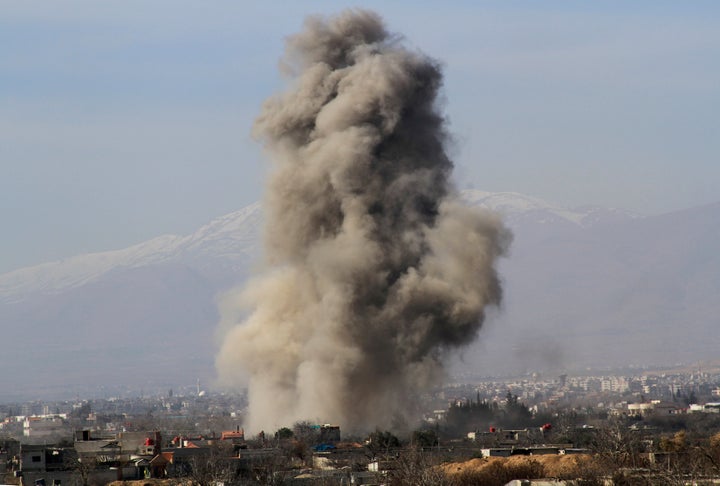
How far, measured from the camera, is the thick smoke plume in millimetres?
64188

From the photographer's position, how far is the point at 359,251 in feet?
211

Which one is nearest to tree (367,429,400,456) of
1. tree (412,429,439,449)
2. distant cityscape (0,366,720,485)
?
distant cityscape (0,366,720,485)

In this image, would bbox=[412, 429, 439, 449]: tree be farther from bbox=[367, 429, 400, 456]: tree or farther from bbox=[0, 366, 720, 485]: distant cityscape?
bbox=[367, 429, 400, 456]: tree

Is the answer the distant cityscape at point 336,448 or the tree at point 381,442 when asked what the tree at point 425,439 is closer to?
the distant cityscape at point 336,448

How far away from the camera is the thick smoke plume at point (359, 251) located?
211 feet

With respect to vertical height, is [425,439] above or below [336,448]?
above

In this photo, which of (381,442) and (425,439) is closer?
(381,442)

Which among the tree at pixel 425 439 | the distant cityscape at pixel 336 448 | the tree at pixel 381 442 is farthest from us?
the tree at pixel 425 439

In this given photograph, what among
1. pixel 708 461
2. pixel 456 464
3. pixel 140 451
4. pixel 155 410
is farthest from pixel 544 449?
pixel 155 410

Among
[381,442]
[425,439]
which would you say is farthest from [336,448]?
[425,439]

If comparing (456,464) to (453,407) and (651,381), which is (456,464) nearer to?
(453,407)

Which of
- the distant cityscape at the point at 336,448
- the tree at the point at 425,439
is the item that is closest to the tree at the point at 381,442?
the distant cityscape at the point at 336,448

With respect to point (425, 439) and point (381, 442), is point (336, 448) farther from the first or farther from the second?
point (425, 439)

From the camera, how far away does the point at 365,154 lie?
216 ft
